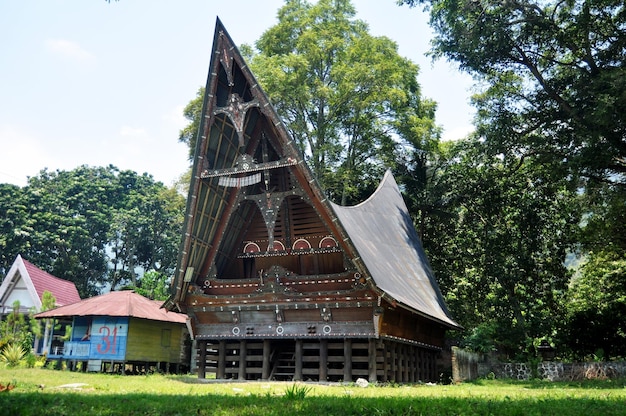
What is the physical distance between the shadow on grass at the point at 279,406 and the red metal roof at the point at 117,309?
14.5 metres

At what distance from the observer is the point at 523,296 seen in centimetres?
2848

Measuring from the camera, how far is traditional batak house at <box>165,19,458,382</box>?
15875 mm

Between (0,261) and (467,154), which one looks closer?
(467,154)

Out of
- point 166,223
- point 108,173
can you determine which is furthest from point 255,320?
point 108,173

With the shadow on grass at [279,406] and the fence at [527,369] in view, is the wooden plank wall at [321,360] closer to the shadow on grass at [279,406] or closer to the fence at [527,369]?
the fence at [527,369]

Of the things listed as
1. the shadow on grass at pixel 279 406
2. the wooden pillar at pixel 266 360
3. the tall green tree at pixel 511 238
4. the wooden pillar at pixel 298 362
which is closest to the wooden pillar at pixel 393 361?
the wooden pillar at pixel 298 362

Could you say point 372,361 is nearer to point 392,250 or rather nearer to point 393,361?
point 393,361

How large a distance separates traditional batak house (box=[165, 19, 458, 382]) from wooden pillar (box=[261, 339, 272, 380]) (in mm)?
30

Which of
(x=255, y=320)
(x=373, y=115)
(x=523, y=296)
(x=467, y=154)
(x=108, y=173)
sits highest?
(x=108, y=173)

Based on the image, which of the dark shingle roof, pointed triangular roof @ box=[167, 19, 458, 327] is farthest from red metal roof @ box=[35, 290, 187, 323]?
the dark shingle roof

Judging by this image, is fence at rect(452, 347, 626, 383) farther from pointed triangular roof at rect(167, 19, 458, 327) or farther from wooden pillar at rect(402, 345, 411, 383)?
wooden pillar at rect(402, 345, 411, 383)

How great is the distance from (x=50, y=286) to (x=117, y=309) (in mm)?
12482

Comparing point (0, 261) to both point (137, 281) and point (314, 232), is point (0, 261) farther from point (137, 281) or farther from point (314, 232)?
point (314, 232)

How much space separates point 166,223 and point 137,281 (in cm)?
604
